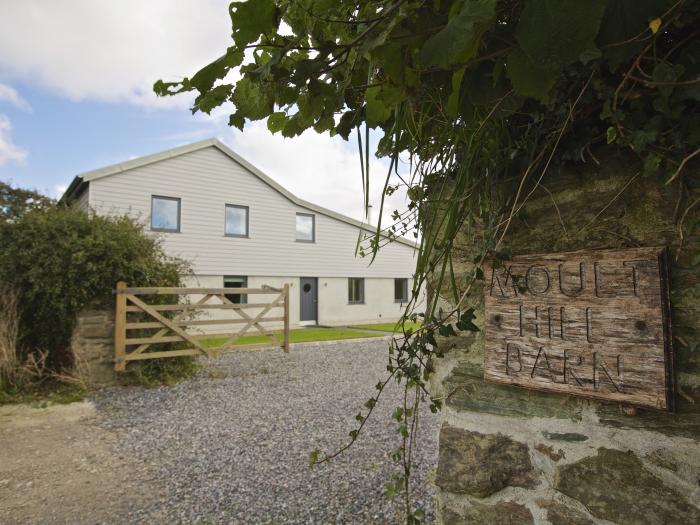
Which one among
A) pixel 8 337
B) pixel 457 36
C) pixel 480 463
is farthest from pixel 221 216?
pixel 457 36

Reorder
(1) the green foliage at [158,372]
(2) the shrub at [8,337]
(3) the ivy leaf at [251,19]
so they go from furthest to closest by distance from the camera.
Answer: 1. (1) the green foliage at [158,372]
2. (2) the shrub at [8,337]
3. (3) the ivy leaf at [251,19]

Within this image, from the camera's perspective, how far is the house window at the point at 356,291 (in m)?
18.9

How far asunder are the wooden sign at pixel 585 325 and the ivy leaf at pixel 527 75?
0.61 m

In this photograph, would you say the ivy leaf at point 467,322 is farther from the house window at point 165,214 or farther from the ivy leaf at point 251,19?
the house window at point 165,214

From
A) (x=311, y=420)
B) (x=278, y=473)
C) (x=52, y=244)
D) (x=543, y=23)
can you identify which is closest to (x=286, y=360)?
(x=311, y=420)

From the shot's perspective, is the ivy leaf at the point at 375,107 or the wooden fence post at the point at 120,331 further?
the wooden fence post at the point at 120,331

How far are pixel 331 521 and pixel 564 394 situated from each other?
214 centimetres

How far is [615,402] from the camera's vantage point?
3.77ft

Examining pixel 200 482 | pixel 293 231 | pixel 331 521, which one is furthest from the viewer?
pixel 293 231

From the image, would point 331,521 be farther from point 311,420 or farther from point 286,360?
point 286,360

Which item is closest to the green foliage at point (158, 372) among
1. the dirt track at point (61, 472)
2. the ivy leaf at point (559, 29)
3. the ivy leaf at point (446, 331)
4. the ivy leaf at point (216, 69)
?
the dirt track at point (61, 472)

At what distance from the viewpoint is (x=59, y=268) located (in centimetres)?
644

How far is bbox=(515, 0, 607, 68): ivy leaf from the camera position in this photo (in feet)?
1.93

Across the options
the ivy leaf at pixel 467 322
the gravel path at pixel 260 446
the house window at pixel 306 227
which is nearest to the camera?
the ivy leaf at pixel 467 322
